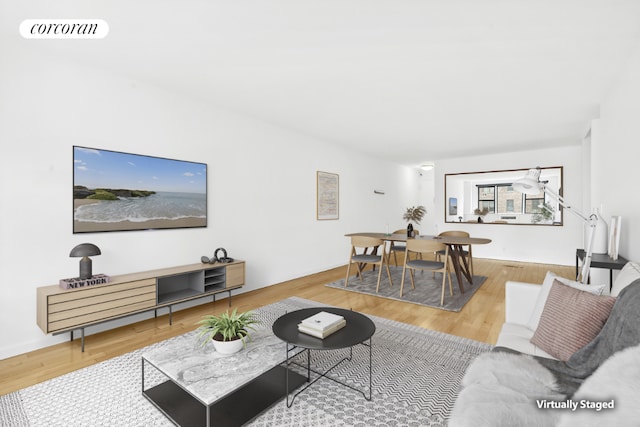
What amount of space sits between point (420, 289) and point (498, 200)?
415 cm

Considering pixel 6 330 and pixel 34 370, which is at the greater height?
pixel 6 330

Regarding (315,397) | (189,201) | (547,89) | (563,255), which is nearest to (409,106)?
(547,89)

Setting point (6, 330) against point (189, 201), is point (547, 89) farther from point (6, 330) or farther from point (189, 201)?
point (6, 330)

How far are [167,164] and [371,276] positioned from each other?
3.58 meters

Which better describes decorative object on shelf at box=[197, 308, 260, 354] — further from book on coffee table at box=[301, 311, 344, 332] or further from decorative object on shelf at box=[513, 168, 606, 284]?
decorative object on shelf at box=[513, 168, 606, 284]

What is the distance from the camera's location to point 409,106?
382 centimetres

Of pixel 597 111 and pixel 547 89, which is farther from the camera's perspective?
pixel 597 111

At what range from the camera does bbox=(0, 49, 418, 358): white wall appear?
94.3 inches

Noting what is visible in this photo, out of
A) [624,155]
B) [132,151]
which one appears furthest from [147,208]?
[624,155]

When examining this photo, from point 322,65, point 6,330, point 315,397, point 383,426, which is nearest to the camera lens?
point 383,426

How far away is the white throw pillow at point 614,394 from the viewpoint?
88cm

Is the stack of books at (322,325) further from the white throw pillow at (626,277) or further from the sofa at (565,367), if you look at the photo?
the white throw pillow at (626,277)

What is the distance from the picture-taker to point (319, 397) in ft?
6.07

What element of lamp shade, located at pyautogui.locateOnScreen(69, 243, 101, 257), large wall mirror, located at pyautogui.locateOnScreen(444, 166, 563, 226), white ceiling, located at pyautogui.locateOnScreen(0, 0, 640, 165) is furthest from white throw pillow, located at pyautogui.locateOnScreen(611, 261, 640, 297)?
large wall mirror, located at pyautogui.locateOnScreen(444, 166, 563, 226)
